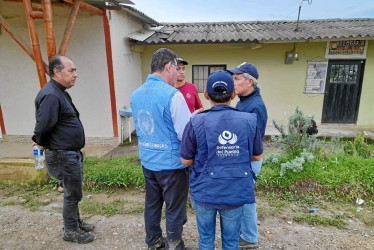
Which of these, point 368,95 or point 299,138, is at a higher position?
point 368,95

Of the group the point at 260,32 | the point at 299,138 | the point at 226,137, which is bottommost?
the point at 299,138

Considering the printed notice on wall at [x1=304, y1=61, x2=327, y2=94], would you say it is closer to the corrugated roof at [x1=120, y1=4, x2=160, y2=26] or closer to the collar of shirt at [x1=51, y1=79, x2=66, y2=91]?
the corrugated roof at [x1=120, y1=4, x2=160, y2=26]

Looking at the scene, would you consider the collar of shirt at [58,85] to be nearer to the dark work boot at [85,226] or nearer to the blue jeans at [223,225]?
the dark work boot at [85,226]

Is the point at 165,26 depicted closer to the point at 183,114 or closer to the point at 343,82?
the point at 343,82

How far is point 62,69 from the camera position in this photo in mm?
2373

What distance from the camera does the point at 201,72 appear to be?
8.25 meters

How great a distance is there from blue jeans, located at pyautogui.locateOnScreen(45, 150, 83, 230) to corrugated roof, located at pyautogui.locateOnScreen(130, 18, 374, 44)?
521 cm

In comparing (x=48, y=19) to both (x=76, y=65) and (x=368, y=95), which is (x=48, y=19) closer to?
(x=76, y=65)

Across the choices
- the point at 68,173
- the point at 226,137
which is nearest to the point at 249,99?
the point at 226,137

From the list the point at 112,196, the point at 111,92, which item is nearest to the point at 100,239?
the point at 112,196

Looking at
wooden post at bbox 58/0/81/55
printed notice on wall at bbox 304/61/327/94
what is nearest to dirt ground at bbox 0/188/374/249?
wooden post at bbox 58/0/81/55

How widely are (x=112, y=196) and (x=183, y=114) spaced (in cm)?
227

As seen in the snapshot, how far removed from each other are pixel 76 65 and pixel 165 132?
5.06m

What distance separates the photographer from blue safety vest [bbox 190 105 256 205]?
173 centimetres
